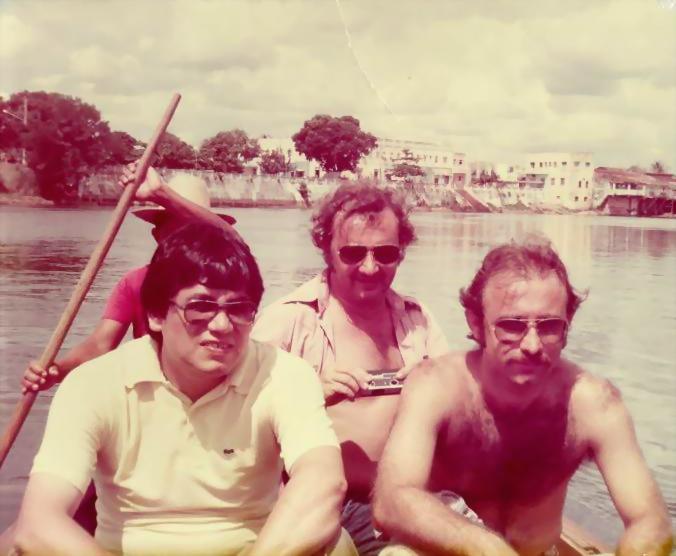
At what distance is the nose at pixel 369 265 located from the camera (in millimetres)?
2684

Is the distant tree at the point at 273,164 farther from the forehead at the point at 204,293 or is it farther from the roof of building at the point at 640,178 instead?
the forehead at the point at 204,293

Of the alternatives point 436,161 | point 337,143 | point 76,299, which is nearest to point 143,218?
point 76,299

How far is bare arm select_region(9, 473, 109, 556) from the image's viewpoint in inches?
67.5

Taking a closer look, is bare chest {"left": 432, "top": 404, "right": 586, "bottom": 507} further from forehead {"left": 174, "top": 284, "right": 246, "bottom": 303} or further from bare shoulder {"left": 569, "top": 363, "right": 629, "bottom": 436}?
forehead {"left": 174, "top": 284, "right": 246, "bottom": 303}

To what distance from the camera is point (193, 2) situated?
373 inches

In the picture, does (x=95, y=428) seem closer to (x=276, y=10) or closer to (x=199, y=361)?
(x=199, y=361)

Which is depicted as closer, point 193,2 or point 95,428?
point 95,428

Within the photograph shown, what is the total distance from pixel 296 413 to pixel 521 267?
652mm

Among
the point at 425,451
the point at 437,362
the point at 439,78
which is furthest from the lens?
the point at 439,78

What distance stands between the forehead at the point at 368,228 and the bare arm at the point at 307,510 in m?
0.98

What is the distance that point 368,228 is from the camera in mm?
2729

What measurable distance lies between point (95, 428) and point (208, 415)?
0.25 m

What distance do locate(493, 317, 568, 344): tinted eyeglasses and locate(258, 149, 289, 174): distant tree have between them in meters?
43.6

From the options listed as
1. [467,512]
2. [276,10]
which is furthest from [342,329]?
[276,10]
